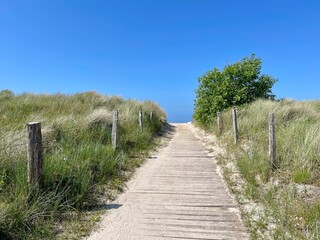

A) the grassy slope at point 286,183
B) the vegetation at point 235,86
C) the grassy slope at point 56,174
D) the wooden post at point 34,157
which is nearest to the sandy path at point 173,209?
the grassy slope at point 286,183

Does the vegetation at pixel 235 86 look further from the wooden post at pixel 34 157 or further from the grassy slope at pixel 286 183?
the wooden post at pixel 34 157

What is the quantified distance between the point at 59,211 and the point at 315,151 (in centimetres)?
541

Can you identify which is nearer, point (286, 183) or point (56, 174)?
point (56, 174)

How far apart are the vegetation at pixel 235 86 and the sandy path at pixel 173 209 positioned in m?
8.49

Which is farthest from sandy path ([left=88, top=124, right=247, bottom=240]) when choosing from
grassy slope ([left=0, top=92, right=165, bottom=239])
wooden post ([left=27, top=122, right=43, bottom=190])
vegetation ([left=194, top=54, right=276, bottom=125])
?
vegetation ([left=194, top=54, right=276, bottom=125])

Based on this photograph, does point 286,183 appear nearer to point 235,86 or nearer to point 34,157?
point 34,157

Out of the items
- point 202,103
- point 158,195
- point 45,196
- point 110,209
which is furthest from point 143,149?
point 202,103

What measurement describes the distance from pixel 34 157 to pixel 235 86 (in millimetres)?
13061

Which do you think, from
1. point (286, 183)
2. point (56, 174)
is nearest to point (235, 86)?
point (286, 183)

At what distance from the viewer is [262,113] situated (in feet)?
37.1

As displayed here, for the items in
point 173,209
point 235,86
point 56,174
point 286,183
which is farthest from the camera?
point 235,86

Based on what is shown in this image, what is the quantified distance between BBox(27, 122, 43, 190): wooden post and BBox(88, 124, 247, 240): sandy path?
4.37 feet

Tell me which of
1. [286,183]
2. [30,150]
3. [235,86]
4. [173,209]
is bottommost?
[173,209]

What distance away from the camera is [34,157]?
14.2 ft
